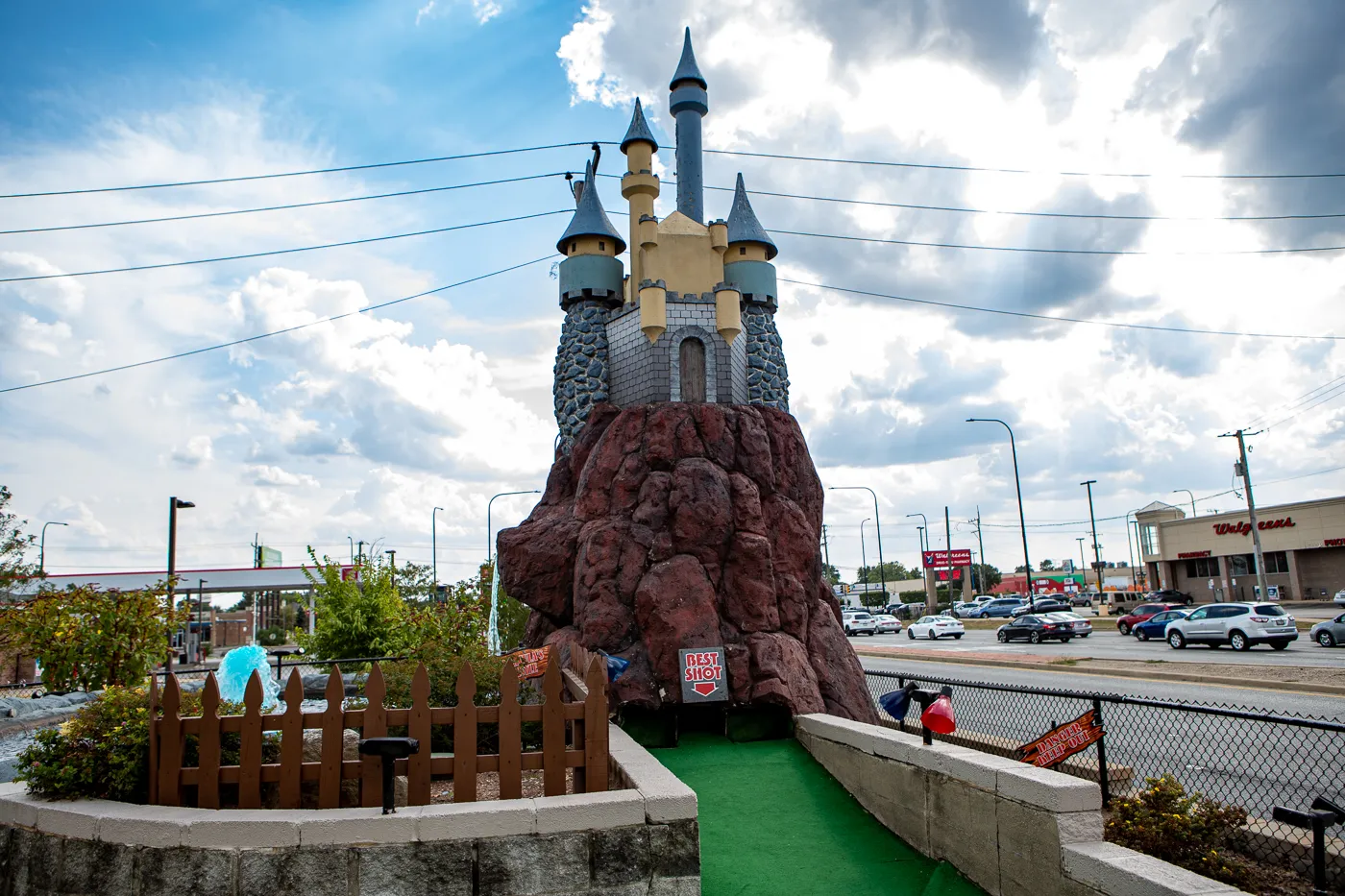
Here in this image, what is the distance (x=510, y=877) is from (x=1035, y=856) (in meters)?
3.45

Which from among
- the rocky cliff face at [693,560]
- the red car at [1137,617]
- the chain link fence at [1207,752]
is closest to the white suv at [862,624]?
the red car at [1137,617]

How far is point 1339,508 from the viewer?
5128 centimetres

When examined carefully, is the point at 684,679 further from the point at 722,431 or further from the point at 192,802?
the point at 192,802

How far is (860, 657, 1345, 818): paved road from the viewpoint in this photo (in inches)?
384

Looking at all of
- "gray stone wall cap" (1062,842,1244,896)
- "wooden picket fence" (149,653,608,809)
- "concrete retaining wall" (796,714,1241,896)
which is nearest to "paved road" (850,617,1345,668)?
"concrete retaining wall" (796,714,1241,896)

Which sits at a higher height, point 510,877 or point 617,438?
point 617,438

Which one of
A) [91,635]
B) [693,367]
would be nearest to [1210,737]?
[693,367]

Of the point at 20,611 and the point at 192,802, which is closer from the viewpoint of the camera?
the point at 192,802

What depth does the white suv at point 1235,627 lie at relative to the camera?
28.2m

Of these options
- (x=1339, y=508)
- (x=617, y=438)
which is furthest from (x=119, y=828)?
(x=1339, y=508)

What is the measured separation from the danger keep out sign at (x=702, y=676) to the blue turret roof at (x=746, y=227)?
10.2m

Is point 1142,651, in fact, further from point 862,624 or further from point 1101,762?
point 1101,762

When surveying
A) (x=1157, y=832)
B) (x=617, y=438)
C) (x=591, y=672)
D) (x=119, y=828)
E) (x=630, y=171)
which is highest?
(x=630, y=171)

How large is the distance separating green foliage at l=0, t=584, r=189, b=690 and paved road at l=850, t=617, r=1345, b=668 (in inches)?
961
